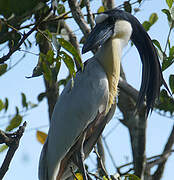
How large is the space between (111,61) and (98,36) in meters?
0.27

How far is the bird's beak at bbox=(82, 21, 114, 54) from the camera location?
6.52 feet

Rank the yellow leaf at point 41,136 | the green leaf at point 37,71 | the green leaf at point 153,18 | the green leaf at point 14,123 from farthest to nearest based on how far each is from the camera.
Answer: the green leaf at point 153,18 → the yellow leaf at point 41,136 → the green leaf at point 14,123 → the green leaf at point 37,71

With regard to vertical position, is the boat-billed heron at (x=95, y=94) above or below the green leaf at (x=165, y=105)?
above

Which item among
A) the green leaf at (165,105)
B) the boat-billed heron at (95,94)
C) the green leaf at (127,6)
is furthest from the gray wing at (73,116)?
the green leaf at (127,6)

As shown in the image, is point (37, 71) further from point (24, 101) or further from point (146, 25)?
point (146, 25)

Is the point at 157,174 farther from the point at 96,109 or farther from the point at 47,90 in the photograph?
the point at 47,90

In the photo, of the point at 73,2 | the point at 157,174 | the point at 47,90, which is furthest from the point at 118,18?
the point at 157,174

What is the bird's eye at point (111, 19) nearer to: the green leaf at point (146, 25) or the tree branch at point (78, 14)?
the tree branch at point (78, 14)

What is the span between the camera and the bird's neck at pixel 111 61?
2314 millimetres

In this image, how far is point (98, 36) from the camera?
211 centimetres

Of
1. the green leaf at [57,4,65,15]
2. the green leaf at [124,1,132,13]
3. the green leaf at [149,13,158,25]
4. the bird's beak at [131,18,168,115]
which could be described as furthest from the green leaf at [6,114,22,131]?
the green leaf at [149,13,158,25]

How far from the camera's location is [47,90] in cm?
293

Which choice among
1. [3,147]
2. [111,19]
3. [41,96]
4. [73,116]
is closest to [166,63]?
[111,19]

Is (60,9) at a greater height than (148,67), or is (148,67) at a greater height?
(60,9)
